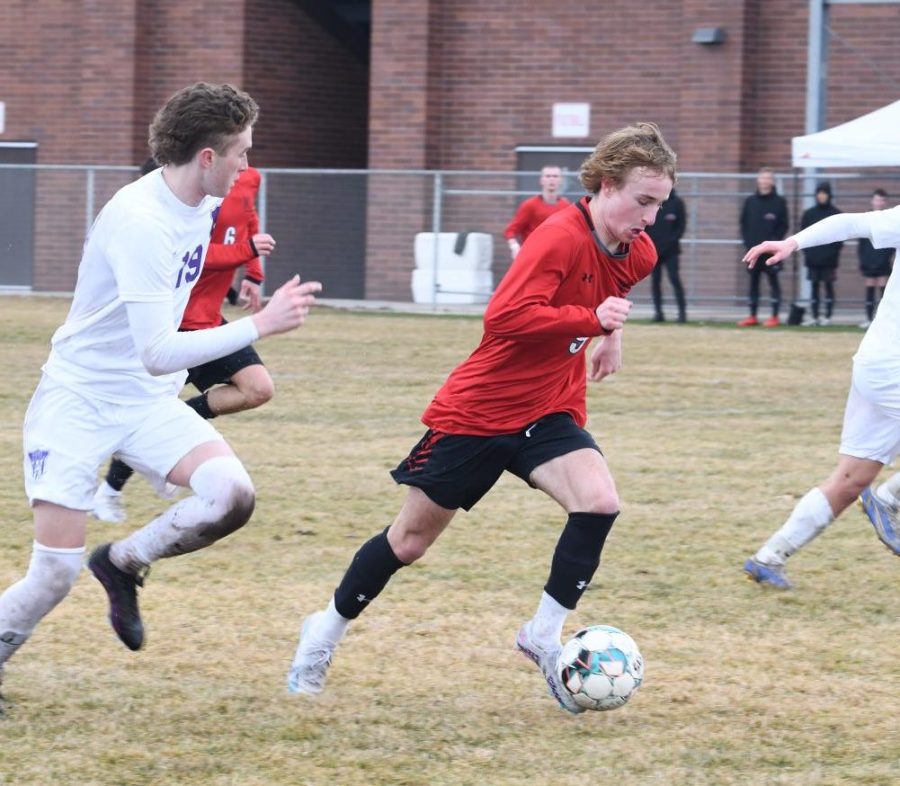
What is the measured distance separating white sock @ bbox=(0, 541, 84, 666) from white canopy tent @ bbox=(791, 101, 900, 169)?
14442 mm

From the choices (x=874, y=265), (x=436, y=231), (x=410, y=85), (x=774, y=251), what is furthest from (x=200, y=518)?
(x=410, y=85)

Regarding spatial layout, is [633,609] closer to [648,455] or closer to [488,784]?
[488,784]

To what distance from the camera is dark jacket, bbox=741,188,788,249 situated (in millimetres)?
20047

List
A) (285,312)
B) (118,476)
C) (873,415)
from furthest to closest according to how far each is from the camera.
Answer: (118,476)
(873,415)
(285,312)

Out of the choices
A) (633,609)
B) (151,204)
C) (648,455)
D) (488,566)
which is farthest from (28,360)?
(151,204)

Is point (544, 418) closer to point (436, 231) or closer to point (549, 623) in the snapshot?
point (549, 623)

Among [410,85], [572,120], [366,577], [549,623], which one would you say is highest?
[410,85]

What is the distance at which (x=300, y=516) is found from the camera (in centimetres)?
827

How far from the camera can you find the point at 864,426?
Answer: 6621 millimetres

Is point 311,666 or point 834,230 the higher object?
point 834,230

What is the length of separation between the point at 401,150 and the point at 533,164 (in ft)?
6.35

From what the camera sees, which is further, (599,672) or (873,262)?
(873,262)

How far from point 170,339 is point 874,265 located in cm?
1664

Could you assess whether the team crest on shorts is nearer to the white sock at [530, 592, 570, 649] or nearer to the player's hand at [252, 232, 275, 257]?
the white sock at [530, 592, 570, 649]
